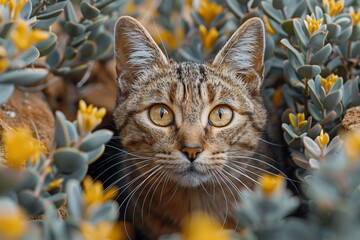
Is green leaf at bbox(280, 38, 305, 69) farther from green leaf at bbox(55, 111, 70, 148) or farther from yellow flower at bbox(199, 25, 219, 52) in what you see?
green leaf at bbox(55, 111, 70, 148)

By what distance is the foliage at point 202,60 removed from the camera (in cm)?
128

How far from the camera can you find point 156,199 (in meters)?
2.61

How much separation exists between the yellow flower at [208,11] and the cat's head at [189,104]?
0.47 m

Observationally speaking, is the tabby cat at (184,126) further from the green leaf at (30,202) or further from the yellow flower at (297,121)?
the green leaf at (30,202)

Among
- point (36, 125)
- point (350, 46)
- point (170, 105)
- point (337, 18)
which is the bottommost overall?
point (36, 125)

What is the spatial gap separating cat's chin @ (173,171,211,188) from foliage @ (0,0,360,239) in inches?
9.8

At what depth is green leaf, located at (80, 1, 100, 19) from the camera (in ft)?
8.11

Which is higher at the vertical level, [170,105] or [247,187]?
[170,105]

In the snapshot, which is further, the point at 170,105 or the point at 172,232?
the point at 172,232

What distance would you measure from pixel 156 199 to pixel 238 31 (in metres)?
0.89

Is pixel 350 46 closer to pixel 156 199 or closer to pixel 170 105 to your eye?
pixel 170 105

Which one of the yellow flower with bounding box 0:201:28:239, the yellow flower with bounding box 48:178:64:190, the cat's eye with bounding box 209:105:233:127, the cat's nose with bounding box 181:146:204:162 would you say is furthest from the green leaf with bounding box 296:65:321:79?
the yellow flower with bounding box 0:201:28:239

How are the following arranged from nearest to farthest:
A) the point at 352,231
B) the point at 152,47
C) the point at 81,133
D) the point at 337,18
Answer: the point at 352,231, the point at 81,133, the point at 337,18, the point at 152,47

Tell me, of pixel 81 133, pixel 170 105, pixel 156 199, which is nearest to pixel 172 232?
pixel 156 199
